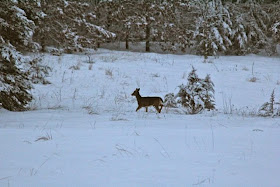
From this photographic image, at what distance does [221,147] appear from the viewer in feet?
12.5

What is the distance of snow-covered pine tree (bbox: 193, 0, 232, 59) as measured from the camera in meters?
22.7

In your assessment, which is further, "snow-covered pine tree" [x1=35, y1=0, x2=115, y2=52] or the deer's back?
"snow-covered pine tree" [x1=35, y1=0, x2=115, y2=52]

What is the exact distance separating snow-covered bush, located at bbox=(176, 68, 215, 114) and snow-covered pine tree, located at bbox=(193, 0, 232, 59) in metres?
14.9

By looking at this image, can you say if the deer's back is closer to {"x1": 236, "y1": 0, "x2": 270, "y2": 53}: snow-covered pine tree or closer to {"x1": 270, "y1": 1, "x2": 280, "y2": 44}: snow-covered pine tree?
{"x1": 270, "y1": 1, "x2": 280, "y2": 44}: snow-covered pine tree

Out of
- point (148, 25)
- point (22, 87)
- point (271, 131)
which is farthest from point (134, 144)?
point (148, 25)

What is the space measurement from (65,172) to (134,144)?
1.12m

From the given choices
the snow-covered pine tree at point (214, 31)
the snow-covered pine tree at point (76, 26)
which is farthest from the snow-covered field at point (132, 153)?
the snow-covered pine tree at point (214, 31)

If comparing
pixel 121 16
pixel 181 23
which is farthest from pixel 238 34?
pixel 121 16

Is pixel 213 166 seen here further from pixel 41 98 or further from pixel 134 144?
pixel 41 98

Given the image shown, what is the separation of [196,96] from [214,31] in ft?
55.1

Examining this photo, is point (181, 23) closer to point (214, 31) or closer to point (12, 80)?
point (214, 31)

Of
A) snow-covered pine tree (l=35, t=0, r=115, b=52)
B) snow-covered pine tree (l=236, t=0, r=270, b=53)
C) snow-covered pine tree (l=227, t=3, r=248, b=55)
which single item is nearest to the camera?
snow-covered pine tree (l=35, t=0, r=115, b=52)

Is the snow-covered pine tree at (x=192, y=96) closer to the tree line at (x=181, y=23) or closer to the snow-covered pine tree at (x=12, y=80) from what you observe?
the snow-covered pine tree at (x=12, y=80)

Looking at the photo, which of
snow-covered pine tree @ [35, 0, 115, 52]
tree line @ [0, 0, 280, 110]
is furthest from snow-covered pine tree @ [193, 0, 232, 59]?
snow-covered pine tree @ [35, 0, 115, 52]
